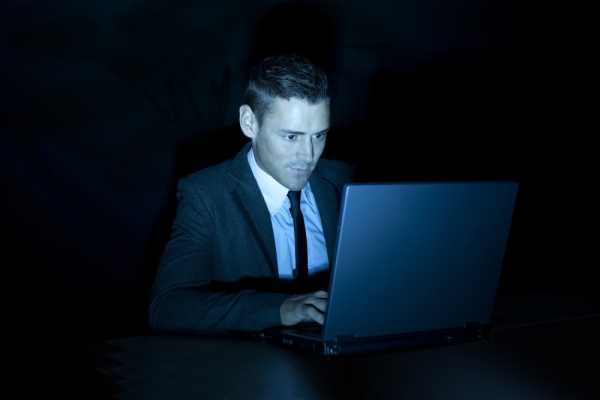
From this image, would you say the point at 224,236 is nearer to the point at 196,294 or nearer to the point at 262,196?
the point at 262,196

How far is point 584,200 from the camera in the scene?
4.25 metres

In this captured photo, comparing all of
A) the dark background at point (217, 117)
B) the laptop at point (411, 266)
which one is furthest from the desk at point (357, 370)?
the dark background at point (217, 117)

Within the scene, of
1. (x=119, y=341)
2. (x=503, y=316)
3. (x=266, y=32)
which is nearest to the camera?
(x=119, y=341)

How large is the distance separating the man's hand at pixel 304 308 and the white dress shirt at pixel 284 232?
2.07 ft

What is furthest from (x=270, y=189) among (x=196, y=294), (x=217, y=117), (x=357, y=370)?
(x=217, y=117)

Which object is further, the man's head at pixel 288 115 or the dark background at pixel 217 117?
the dark background at pixel 217 117

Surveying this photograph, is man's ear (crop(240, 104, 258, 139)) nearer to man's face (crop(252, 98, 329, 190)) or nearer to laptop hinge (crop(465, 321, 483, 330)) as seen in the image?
man's face (crop(252, 98, 329, 190))

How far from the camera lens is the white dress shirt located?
7.65 feet

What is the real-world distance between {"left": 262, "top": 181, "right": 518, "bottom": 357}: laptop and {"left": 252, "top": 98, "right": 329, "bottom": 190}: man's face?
2.33 feet

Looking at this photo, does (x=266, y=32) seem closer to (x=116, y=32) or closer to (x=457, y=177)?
(x=116, y=32)

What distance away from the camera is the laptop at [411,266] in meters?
1.40

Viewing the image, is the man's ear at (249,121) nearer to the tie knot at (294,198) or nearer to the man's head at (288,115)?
the man's head at (288,115)

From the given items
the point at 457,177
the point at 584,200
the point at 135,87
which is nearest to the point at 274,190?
the point at 135,87

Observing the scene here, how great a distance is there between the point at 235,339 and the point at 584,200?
315 cm
